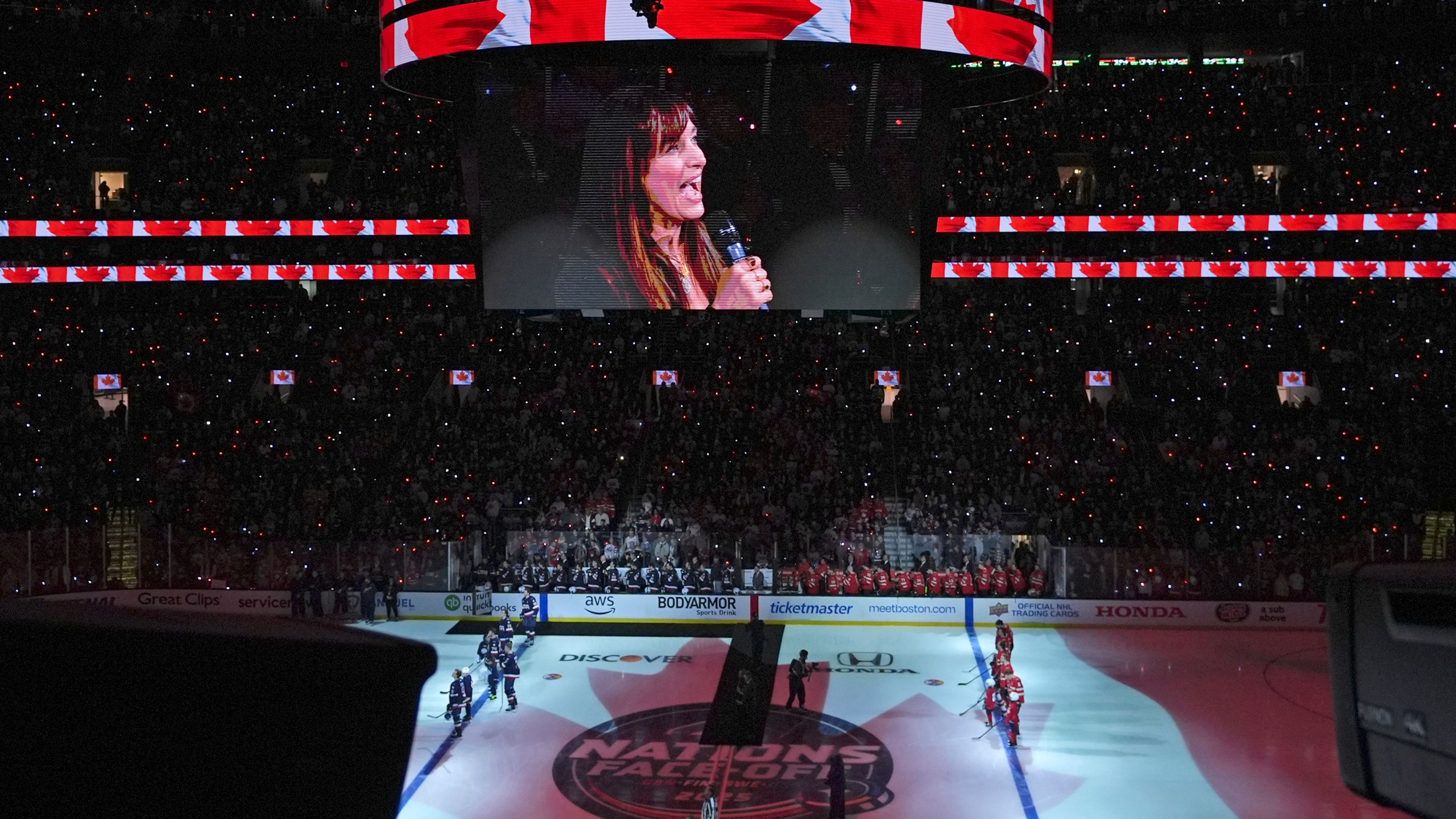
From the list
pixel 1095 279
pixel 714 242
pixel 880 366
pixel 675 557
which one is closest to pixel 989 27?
pixel 714 242

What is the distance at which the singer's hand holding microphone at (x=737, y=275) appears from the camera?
19.9 m

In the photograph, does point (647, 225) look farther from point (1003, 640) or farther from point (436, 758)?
point (436, 758)

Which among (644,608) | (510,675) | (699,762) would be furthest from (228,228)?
(699,762)

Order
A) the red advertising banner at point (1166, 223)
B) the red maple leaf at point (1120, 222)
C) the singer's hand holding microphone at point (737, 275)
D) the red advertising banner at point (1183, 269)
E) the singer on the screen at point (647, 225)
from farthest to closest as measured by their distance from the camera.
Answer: the red advertising banner at point (1183, 269) → the red maple leaf at point (1120, 222) → the red advertising banner at point (1166, 223) → the singer's hand holding microphone at point (737, 275) → the singer on the screen at point (647, 225)

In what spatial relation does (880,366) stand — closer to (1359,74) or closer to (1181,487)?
(1181,487)

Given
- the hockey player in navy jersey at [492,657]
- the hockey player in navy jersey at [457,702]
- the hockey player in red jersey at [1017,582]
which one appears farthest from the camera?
the hockey player in red jersey at [1017,582]

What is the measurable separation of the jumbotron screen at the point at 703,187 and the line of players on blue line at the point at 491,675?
18.7 feet

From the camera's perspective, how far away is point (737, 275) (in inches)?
790

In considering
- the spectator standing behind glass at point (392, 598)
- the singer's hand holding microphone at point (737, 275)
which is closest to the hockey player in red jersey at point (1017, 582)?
the singer's hand holding microphone at point (737, 275)

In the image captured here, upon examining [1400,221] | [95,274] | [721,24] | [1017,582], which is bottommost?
[1017,582]

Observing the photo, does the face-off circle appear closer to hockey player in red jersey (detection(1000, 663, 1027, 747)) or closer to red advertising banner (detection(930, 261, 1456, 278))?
hockey player in red jersey (detection(1000, 663, 1027, 747))

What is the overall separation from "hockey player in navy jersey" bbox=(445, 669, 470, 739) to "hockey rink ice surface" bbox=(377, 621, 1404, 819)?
0.80 feet

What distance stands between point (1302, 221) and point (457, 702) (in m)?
19.8

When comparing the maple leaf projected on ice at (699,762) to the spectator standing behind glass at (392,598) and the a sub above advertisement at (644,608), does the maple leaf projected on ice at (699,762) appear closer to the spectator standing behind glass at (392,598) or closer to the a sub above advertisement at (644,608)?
the a sub above advertisement at (644,608)
